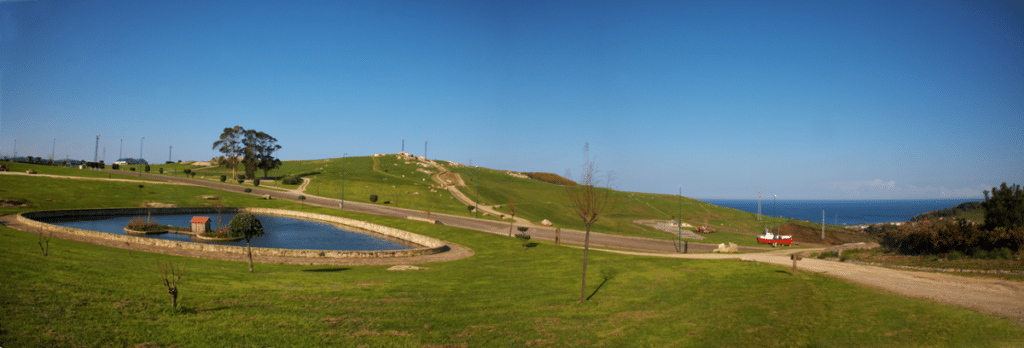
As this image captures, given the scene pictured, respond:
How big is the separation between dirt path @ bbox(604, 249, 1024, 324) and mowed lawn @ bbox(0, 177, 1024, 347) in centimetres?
108

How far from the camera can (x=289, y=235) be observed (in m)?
42.2

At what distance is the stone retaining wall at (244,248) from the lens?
28750 millimetres

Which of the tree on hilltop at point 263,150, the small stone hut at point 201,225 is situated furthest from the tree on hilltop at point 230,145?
the small stone hut at point 201,225

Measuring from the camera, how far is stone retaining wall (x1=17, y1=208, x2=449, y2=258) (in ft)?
94.3

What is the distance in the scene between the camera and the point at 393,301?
16.2m

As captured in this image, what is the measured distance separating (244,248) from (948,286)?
36.7 meters

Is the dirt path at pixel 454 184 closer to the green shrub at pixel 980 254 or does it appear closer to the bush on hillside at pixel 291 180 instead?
the bush on hillside at pixel 291 180

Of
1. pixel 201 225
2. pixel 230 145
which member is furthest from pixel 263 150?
pixel 201 225

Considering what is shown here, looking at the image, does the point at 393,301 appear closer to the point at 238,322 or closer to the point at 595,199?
the point at 238,322

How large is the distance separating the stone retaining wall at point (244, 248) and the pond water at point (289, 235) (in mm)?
1248

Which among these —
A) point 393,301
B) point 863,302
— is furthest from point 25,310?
point 863,302

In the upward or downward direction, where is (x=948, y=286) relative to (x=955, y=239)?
downward

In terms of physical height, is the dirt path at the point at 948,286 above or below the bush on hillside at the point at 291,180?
below

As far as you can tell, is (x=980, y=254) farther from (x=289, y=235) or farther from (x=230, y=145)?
(x=230, y=145)
